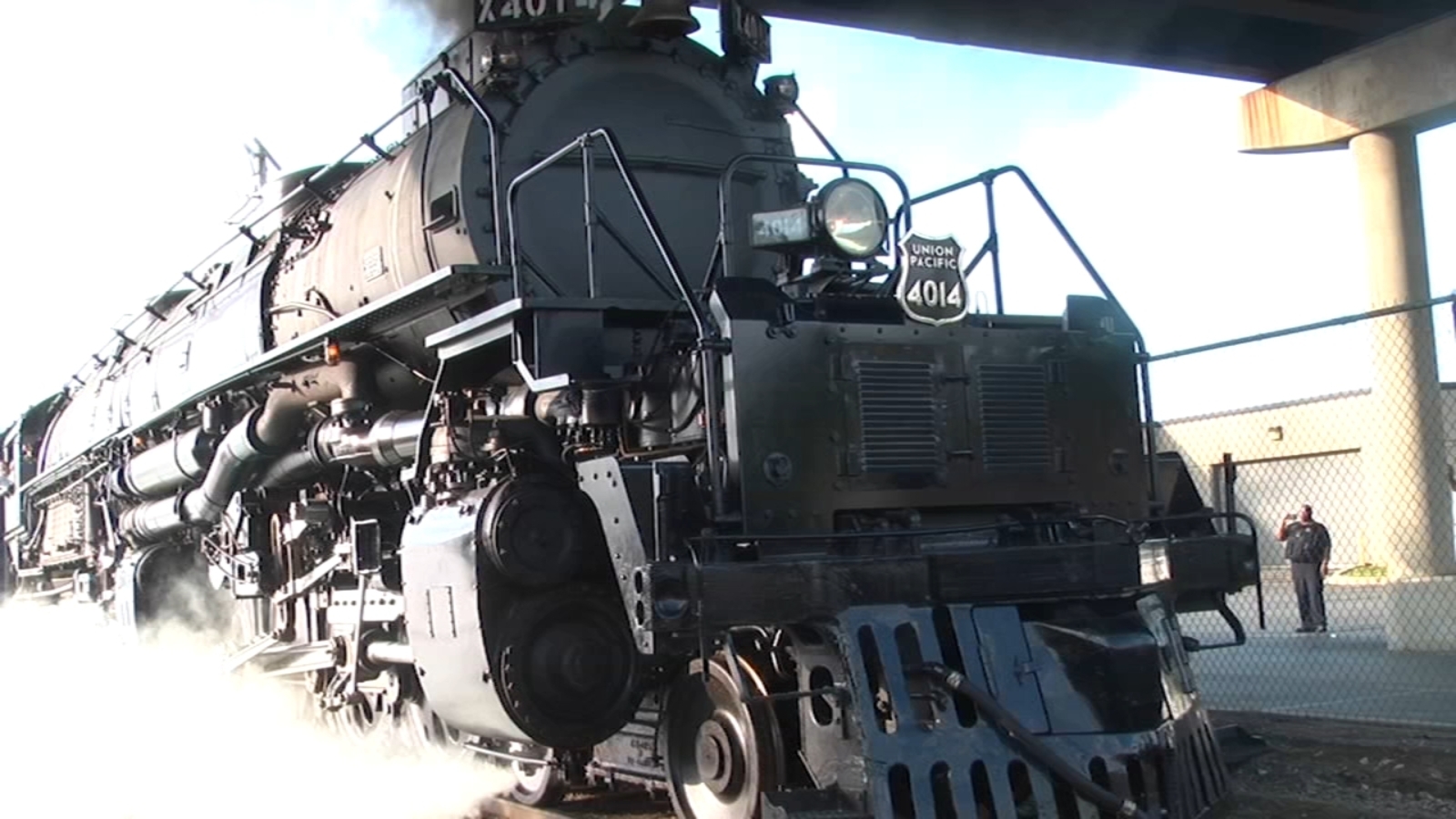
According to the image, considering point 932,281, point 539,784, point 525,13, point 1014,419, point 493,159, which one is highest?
point 525,13

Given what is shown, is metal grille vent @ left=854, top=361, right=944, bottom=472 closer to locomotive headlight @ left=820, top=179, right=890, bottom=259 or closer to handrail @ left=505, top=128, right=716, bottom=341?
locomotive headlight @ left=820, top=179, right=890, bottom=259

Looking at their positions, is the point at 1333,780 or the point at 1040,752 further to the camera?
the point at 1333,780

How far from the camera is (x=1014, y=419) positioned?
18.9 feet

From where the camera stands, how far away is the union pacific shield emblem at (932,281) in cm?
545

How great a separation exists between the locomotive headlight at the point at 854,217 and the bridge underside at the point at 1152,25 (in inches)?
276

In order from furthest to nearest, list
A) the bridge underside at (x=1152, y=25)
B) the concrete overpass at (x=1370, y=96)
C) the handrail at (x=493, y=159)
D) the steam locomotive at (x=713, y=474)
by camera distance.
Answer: the bridge underside at (x=1152, y=25)
the concrete overpass at (x=1370, y=96)
the handrail at (x=493, y=159)
the steam locomotive at (x=713, y=474)

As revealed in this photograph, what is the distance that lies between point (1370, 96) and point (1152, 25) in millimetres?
2553

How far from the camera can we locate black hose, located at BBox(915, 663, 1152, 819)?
4533mm

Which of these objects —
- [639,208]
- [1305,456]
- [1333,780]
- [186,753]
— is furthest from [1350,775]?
[1305,456]

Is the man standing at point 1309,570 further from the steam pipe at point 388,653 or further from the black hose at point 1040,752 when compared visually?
the black hose at point 1040,752

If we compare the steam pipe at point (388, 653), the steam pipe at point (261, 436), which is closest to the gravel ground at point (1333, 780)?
the steam pipe at point (388, 653)

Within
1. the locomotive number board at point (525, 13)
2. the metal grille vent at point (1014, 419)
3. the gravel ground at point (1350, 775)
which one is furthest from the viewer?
the locomotive number board at point (525, 13)

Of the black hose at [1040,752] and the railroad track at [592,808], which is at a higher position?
the black hose at [1040,752]

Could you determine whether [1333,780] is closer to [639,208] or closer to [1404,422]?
[639,208]
